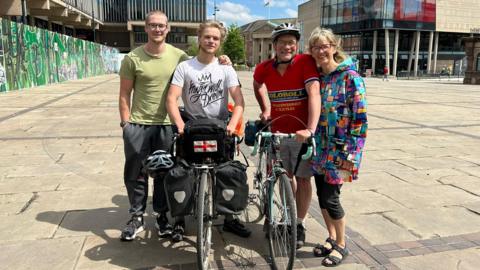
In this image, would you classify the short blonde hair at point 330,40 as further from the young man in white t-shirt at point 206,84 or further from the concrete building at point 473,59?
the concrete building at point 473,59

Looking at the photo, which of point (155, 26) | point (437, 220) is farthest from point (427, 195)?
point (155, 26)

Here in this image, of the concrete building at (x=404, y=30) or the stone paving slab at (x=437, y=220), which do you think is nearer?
the stone paving slab at (x=437, y=220)

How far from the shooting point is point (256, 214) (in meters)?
4.25

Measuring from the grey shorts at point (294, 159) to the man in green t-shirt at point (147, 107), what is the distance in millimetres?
1027

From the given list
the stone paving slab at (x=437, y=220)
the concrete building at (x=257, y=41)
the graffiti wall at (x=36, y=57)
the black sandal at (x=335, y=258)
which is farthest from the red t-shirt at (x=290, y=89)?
the concrete building at (x=257, y=41)

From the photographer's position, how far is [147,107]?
11.7 ft

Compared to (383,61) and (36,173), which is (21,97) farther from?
(383,61)

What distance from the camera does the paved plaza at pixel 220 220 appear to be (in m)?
3.32

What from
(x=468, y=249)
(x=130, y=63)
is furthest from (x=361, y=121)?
(x=130, y=63)

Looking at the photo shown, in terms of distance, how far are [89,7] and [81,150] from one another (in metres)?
57.2

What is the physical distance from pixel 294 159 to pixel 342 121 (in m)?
0.56

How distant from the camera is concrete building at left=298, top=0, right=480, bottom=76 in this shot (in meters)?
58.8

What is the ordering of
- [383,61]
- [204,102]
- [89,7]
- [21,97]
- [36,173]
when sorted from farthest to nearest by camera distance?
1. [383,61]
2. [89,7]
3. [21,97]
4. [36,173]
5. [204,102]

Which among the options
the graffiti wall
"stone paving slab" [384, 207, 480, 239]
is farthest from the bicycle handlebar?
the graffiti wall
